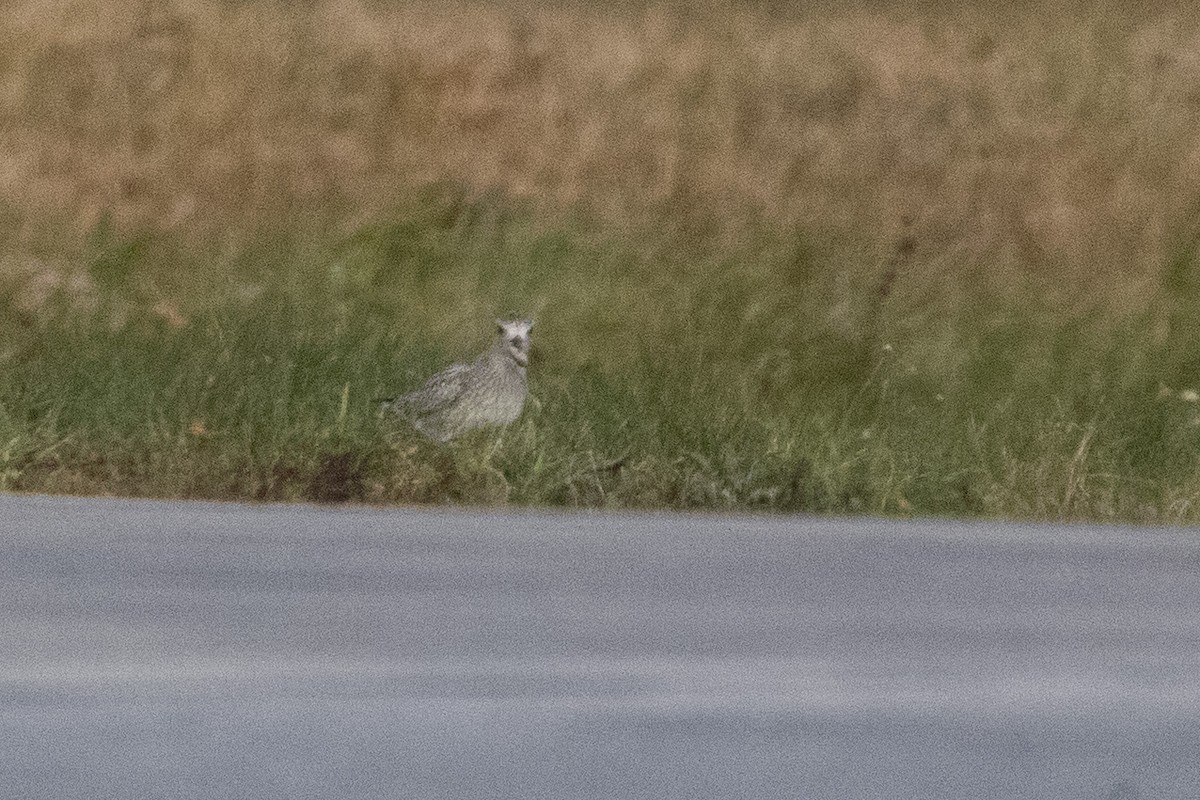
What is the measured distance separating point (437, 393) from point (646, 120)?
447 cm

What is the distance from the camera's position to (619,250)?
11.9 metres

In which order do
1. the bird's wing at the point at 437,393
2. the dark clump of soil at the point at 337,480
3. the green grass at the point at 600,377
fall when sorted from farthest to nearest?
the bird's wing at the point at 437,393 < the green grass at the point at 600,377 < the dark clump of soil at the point at 337,480

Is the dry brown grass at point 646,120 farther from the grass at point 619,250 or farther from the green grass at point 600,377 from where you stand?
the green grass at point 600,377

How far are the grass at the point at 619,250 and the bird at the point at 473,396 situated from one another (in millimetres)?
111

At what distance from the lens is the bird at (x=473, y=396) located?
29.9ft

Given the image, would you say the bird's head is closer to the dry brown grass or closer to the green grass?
the green grass

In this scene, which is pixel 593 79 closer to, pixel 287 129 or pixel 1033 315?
pixel 287 129

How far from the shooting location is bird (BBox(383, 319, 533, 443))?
912 centimetres

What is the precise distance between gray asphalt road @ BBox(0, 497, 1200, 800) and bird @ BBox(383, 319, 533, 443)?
2361mm

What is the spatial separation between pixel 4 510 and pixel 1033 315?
6.01 meters

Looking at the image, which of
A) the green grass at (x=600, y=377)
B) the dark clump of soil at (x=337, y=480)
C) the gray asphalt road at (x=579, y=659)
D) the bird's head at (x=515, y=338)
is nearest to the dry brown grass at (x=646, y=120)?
the green grass at (x=600, y=377)

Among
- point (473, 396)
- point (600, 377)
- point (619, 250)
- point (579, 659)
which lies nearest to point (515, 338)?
point (473, 396)

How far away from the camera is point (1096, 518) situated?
9039 mm

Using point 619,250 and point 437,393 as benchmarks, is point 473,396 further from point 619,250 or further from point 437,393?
point 619,250
